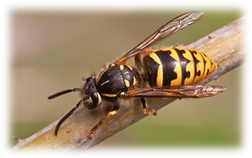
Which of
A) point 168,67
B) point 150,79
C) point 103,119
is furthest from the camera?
point 150,79

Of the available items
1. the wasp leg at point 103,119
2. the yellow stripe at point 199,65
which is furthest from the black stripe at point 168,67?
Result: the wasp leg at point 103,119

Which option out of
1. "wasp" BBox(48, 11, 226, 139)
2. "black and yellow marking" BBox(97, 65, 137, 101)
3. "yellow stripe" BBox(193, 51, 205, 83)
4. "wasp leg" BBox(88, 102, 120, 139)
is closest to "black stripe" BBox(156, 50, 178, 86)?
"wasp" BBox(48, 11, 226, 139)

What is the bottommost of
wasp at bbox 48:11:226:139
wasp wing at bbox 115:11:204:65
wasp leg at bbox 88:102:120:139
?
wasp leg at bbox 88:102:120:139

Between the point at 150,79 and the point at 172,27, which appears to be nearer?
the point at 150,79

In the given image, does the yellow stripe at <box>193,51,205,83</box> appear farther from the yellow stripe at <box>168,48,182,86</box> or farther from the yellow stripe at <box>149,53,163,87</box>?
the yellow stripe at <box>149,53,163,87</box>

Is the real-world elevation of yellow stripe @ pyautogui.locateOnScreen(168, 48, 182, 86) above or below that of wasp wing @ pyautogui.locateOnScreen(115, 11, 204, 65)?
below

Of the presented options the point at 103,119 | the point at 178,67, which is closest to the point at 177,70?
the point at 178,67

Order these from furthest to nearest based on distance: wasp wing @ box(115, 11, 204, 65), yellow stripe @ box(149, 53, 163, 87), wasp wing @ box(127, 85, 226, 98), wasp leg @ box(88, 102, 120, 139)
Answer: wasp wing @ box(115, 11, 204, 65), yellow stripe @ box(149, 53, 163, 87), wasp wing @ box(127, 85, 226, 98), wasp leg @ box(88, 102, 120, 139)

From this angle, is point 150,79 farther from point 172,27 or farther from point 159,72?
point 172,27
